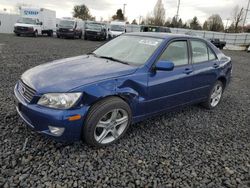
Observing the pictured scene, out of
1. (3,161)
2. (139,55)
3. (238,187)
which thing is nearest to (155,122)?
(139,55)

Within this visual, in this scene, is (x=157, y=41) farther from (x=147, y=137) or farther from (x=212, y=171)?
(x=212, y=171)

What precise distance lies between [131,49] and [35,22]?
20906 mm

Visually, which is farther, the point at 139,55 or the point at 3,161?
the point at 139,55

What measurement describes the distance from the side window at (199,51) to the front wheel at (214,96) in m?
0.74

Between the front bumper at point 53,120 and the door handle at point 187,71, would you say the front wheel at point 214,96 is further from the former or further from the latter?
the front bumper at point 53,120

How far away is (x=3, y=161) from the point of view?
96.9 inches

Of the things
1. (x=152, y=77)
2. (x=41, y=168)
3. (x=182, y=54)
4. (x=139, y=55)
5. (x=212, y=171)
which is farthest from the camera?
(x=182, y=54)

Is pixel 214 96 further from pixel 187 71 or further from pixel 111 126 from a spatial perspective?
pixel 111 126

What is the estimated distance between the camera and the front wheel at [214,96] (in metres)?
4.46

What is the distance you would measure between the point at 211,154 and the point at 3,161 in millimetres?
2698


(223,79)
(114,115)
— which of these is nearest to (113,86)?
(114,115)

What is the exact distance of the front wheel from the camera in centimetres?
446

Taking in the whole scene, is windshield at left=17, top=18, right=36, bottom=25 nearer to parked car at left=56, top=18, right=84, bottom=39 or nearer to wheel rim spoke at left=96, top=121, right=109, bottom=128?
parked car at left=56, top=18, right=84, bottom=39

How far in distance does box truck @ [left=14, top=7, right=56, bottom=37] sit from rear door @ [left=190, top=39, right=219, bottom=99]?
788 inches
